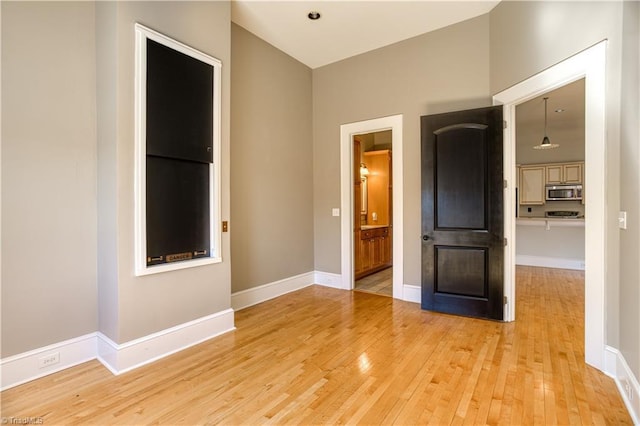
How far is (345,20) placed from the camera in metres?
3.59

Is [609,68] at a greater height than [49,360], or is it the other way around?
[609,68]

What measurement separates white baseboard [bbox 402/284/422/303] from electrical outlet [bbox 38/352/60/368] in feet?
11.7

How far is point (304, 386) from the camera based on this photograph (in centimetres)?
214

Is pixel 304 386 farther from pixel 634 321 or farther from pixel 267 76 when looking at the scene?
pixel 267 76

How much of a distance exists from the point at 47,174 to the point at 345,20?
3316 mm

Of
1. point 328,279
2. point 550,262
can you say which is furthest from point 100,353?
point 550,262

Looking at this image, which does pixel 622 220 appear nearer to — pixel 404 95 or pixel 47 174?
pixel 404 95

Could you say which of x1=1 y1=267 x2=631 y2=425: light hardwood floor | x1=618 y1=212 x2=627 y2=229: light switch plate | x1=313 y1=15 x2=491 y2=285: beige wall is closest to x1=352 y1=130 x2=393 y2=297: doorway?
x1=313 y1=15 x2=491 y2=285: beige wall

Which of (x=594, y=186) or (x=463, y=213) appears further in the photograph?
(x=463, y=213)

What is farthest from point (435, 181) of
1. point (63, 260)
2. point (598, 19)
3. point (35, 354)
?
point (35, 354)

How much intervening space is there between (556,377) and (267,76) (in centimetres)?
429

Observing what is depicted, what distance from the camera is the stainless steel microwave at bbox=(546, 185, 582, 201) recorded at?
21.9 feet

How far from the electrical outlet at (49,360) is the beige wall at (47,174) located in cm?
10

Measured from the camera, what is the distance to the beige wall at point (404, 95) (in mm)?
3598
